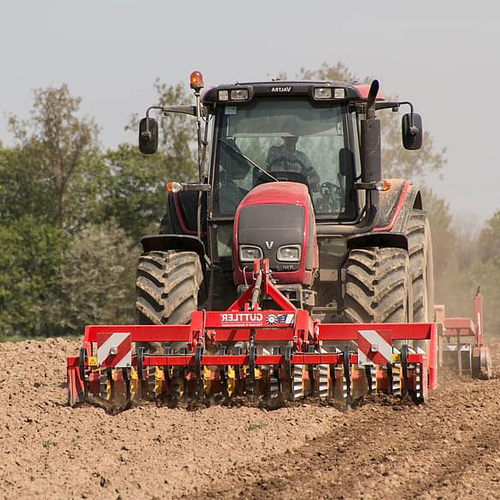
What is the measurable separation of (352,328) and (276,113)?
2242 mm

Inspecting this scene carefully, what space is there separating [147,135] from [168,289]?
1.58m

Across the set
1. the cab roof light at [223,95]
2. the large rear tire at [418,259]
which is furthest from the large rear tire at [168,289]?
the large rear tire at [418,259]

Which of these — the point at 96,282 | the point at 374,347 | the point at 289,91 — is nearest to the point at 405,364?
the point at 374,347

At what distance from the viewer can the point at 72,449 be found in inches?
257

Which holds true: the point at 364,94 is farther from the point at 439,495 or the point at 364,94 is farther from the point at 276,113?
the point at 439,495

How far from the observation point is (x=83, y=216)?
42.3 m

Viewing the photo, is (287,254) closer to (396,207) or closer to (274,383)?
(274,383)

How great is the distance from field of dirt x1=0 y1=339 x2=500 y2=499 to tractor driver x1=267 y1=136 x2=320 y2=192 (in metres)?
2.15

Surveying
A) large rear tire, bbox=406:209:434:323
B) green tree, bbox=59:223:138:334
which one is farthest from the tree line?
large rear tire, bbox=406:209:434:323

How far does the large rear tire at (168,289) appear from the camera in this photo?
329 inches

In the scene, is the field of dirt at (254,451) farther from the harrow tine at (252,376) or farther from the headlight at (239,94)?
the headlight at (239,94)

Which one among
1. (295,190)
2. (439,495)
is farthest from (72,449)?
(295,190)

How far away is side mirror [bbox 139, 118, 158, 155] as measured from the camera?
363 inches

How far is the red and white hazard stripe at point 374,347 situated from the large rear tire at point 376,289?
53 centimetres
